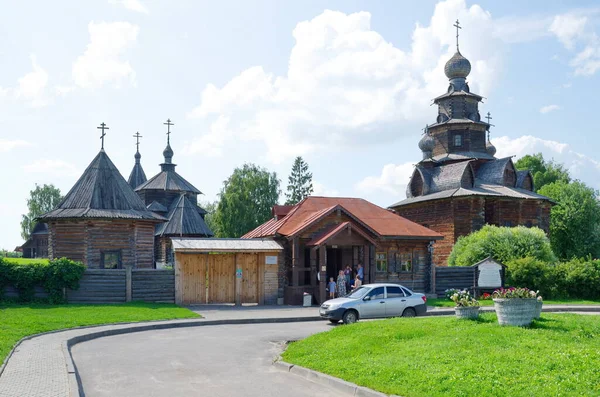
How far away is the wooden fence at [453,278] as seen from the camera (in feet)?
105

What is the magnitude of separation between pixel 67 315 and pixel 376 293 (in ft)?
36.9

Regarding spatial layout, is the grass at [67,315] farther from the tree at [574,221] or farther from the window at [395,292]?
the tree at [574,221]

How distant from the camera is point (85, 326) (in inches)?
744

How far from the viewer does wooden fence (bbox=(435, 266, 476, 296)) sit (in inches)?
1260

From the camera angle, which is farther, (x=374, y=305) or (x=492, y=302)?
(x=492, y=302)

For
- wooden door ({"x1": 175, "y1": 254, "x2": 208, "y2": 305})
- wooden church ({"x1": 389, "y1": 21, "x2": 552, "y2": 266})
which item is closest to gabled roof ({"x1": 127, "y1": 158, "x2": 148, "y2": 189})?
wooden church ({"x1": 389, "y1": 21, "x2": 552, "y2": 266})

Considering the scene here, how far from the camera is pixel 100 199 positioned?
107ft

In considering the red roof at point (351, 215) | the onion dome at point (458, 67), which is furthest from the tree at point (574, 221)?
the red roof at point (351, 215)

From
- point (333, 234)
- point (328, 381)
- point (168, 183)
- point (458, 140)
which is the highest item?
point (458, 140)

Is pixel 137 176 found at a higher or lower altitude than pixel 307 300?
higher

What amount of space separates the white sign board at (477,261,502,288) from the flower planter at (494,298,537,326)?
17425 mm

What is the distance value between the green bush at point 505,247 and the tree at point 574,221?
26637 mm

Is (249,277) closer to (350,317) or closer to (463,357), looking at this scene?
(350,317)

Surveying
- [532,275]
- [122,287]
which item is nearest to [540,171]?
[532,275]
